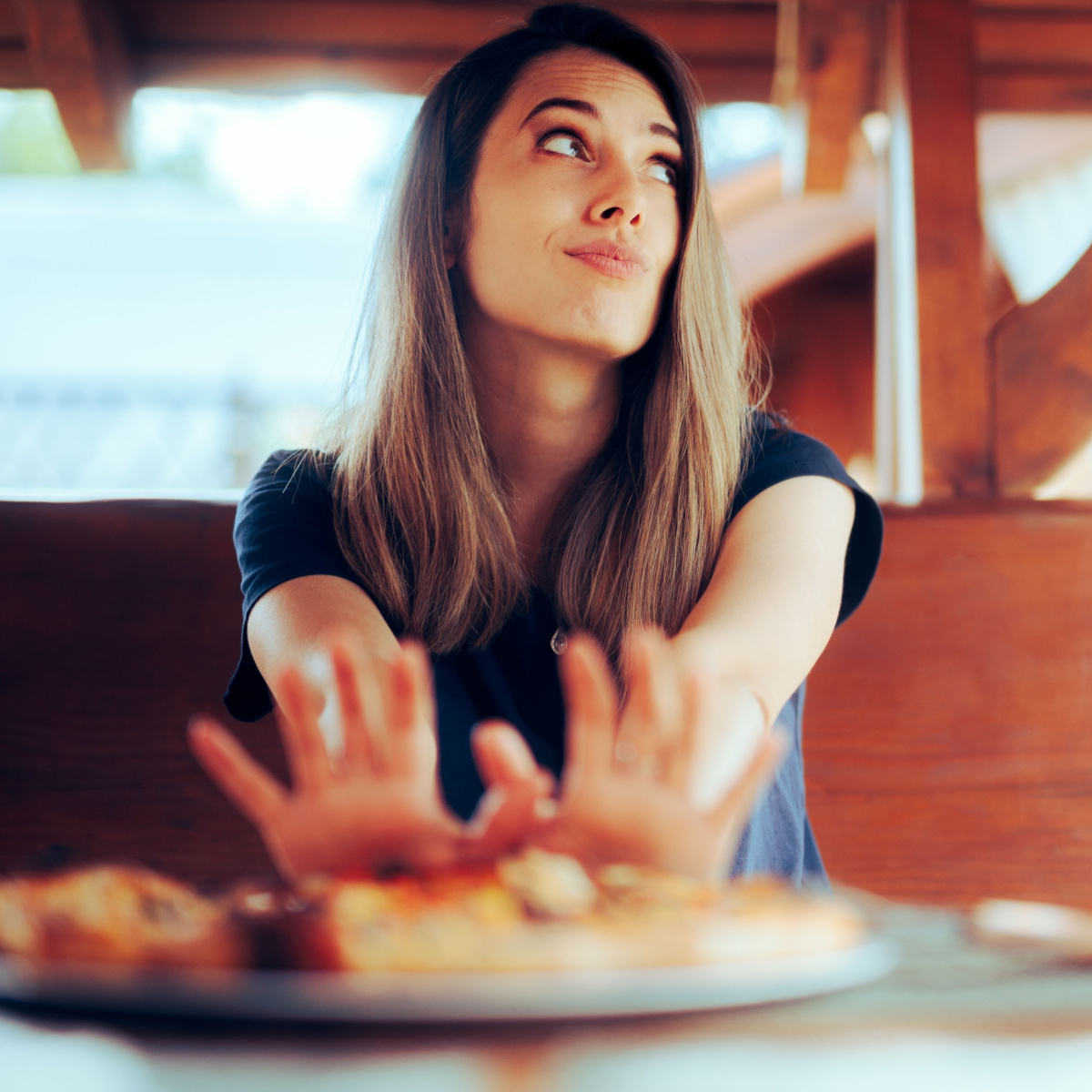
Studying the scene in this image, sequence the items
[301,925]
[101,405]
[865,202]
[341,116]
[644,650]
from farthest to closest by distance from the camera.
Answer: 1. [341,116]
2. [101,405]
3. [865,202]
4. [644,650]
5. [301,925]

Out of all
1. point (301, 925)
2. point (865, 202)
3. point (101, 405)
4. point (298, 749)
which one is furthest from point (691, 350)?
point (101, 405)

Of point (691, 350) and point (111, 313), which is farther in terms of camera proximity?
point (111, 313)

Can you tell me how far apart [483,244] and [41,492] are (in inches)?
26.8

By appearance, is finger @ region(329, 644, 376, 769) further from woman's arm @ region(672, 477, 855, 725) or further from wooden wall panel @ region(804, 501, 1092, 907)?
wooden wall panel @ region(804, 501, 1092, 907)

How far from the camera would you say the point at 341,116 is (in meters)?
8.12

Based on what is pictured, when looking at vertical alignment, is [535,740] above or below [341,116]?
below

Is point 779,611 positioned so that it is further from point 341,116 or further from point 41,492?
point 341,116

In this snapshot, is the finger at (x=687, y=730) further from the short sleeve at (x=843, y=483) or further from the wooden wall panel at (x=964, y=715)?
the wooden wall panel at (x=964, y=715)

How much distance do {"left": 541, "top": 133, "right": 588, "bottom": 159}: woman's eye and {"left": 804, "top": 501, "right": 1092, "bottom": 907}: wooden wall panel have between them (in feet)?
1.96

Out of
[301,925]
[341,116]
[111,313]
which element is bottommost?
[301,925]

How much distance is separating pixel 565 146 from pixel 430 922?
1.03 meters

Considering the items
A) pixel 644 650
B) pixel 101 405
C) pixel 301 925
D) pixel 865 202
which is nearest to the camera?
pixel 301 925

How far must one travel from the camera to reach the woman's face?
1.11 metres

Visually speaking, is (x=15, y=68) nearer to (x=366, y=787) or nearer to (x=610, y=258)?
(x=610, y=258)
